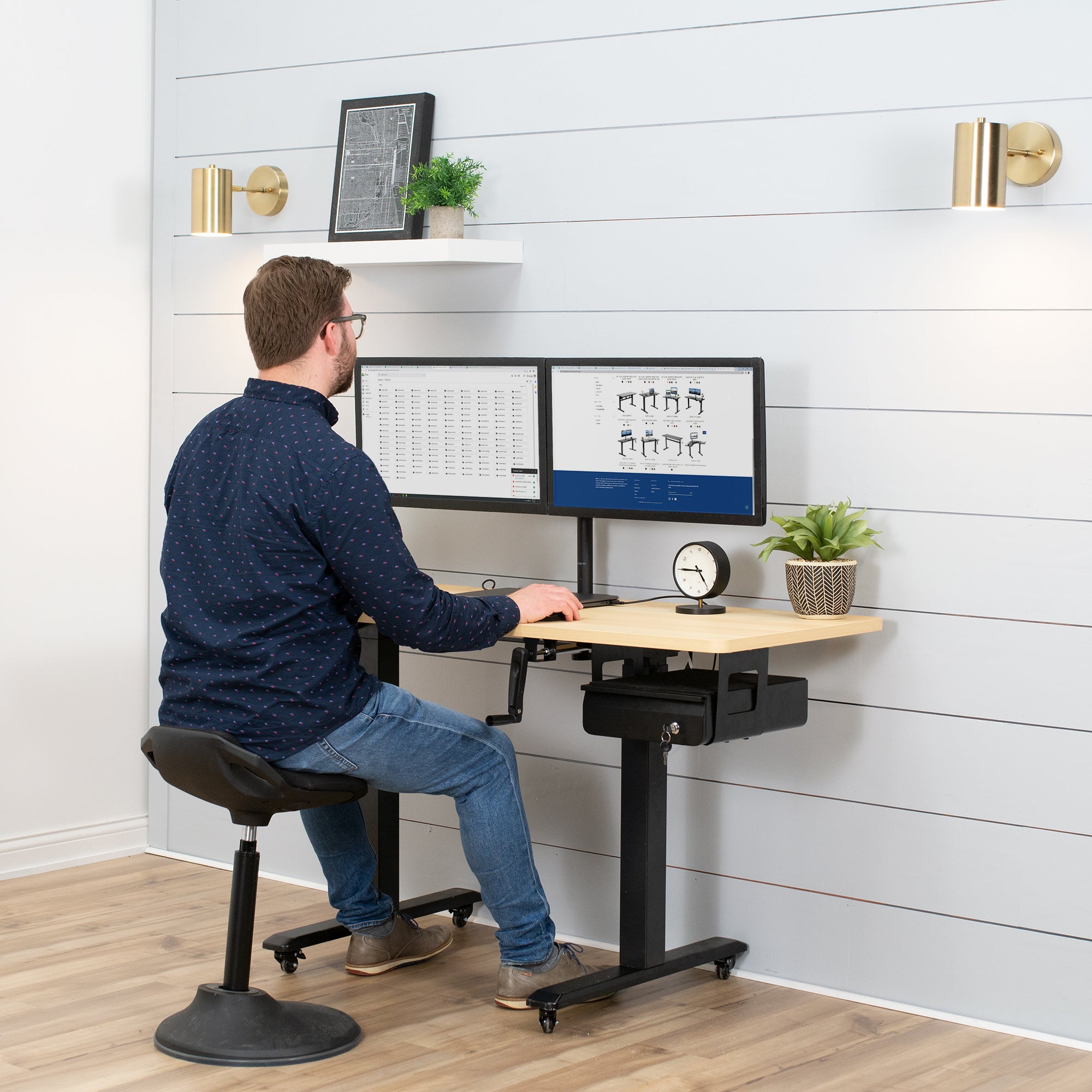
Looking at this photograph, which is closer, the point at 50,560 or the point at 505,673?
the point at 505,673

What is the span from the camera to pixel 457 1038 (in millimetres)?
2805

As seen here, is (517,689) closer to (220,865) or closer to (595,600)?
(595,600)

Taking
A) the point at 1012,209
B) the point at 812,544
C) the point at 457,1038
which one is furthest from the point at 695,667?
the point at 1012,209

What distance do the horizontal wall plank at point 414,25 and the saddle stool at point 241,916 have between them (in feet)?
5.70

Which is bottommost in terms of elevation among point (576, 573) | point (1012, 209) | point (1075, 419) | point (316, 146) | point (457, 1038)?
point (457, 1038)

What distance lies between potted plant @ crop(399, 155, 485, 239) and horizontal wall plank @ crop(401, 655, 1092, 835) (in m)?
1.03

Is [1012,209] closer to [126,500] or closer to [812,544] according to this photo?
[812,544]

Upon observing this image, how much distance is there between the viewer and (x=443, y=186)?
343cm

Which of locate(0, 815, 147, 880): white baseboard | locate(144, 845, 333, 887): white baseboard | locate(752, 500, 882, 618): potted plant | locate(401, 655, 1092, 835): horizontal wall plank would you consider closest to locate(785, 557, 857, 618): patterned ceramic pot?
locate(752, 500, 882, 618): potted plant

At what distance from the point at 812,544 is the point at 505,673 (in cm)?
94

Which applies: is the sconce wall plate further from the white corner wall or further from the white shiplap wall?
the white corner wall

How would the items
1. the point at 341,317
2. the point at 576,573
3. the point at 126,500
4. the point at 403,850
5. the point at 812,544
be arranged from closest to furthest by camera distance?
the point at 341,317
the point at 812,544
the point at 576,573
the point at 403,850
the point at 126,500

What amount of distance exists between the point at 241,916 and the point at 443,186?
168 cm

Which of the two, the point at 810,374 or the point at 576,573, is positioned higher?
the point at 810,374
